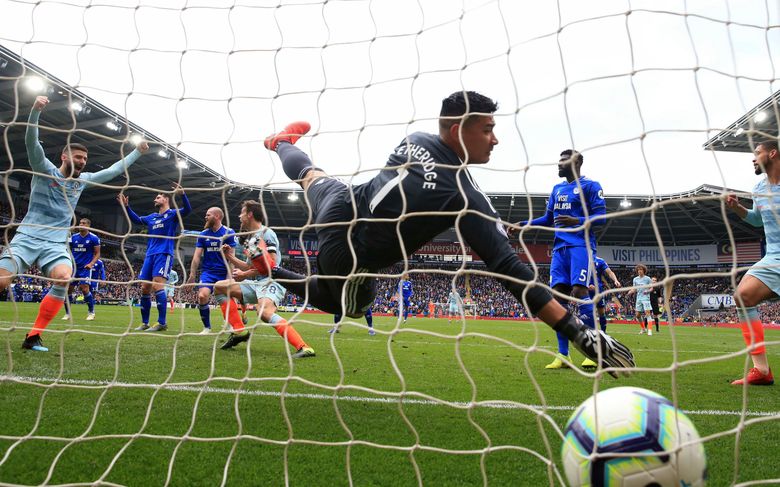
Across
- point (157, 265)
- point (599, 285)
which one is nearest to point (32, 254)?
point (157, 265)

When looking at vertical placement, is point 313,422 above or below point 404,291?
above

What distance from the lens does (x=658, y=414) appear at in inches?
70.9

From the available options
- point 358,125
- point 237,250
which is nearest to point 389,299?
point 237,250

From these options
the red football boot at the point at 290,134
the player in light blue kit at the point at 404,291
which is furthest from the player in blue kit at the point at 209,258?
the red football boot at the point at 290,134

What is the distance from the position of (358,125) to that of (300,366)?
9.15 feet

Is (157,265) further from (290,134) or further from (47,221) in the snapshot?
(290,134)

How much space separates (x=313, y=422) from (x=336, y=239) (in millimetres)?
1100

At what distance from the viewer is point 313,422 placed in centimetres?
289

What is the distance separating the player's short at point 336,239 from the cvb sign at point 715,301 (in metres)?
34.0

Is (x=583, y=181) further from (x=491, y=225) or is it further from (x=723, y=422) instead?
(x=491, y=225)

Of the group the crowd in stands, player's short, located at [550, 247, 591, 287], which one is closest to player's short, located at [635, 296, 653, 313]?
player's short, located at [550, 247, 591, 287]

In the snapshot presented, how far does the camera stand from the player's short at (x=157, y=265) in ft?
26.1

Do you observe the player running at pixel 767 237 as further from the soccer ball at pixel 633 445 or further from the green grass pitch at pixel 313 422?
the soccer ball at pixel 633 445

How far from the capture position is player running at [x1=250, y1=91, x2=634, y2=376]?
235cm
